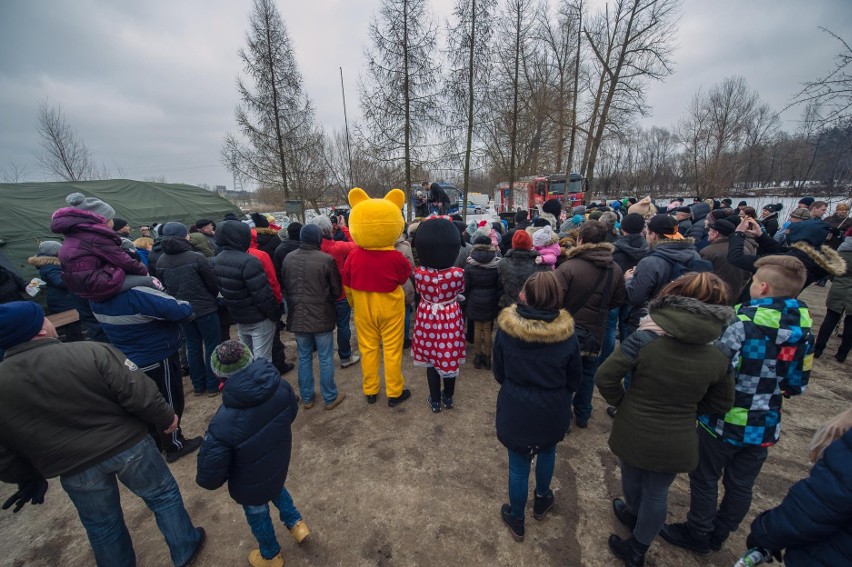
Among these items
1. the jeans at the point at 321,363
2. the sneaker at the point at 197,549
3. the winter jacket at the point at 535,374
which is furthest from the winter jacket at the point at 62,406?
the winter jacket at the point at 535,374

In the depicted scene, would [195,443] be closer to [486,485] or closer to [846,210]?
[486,485]

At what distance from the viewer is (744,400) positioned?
6.38ft

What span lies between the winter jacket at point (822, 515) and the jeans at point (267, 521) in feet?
8.46

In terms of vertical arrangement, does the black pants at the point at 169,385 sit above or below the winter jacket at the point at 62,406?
below

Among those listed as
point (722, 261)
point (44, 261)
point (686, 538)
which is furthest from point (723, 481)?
point (44, 261)

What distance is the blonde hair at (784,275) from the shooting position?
73.5 inches

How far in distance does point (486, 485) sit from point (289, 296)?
2737mm

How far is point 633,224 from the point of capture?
12.6ft

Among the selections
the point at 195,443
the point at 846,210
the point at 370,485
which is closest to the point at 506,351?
the point at 370,485

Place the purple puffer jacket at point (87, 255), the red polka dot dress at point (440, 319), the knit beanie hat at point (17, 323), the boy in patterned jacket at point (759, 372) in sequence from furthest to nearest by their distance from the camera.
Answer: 1. the red polka dot dress at point (440, 319)
2. the purple puffer jacket at point (87, 255)
3. the boy in patterned jacket at point (759, 372)
4. the knit beanie hat at point (17, 323)

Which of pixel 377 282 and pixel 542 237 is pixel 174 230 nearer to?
pixel 377 282

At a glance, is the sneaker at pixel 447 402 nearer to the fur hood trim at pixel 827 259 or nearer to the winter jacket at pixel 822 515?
the winter jacket at pixel 822 515

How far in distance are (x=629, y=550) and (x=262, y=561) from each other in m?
2.41

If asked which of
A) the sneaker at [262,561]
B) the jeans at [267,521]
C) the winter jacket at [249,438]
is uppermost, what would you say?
the winter jacket at [249,438]
